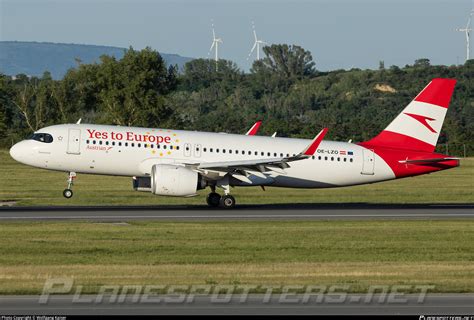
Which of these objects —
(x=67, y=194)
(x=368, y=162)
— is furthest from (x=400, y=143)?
(x=67, y=194)

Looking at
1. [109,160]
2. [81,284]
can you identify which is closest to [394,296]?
[81,284]

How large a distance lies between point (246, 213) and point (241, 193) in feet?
45.2

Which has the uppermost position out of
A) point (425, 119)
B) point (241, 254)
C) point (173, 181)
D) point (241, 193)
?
point (425, 119)

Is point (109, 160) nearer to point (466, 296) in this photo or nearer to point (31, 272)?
point (31, 272)

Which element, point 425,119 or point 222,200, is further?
point 425,119

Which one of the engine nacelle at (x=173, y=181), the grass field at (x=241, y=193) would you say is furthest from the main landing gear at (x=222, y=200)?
the grass field at (x=241, y=193)

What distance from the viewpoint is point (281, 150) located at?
44.2 metres

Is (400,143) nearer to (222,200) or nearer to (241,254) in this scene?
(222,200)

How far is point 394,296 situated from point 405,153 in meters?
25.3

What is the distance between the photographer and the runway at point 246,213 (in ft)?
123

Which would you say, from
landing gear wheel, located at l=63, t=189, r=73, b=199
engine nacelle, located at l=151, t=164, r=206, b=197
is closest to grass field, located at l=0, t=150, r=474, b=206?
landing gear wheel, located at l=63, t=189, r=73, b=199

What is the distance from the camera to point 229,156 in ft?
143

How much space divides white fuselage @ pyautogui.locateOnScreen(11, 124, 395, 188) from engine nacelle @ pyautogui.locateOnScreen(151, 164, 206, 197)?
176 centimetres

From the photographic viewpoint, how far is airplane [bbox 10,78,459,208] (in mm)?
41906
